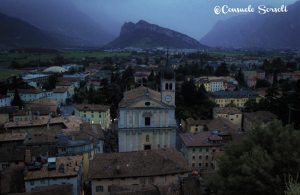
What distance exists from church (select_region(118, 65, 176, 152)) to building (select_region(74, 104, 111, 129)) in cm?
1266

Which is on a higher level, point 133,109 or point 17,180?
point 133,109

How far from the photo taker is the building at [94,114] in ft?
181

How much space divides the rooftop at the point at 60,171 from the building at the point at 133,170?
142 centimetres

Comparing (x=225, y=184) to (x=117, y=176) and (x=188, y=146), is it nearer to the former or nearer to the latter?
(x=117, y=176)

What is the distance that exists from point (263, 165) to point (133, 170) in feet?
36.4

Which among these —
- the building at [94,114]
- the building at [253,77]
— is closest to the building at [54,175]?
the building at [94,114]

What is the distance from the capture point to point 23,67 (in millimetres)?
133625

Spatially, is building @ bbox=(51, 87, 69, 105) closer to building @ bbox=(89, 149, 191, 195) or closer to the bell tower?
the bell tower

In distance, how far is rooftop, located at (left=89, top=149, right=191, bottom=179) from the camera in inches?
1048

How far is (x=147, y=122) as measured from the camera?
141 feet

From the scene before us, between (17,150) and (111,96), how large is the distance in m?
37.2

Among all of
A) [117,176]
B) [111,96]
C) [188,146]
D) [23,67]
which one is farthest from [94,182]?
[23,67]

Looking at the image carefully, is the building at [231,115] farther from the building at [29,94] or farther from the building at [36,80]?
the building at [36,80]

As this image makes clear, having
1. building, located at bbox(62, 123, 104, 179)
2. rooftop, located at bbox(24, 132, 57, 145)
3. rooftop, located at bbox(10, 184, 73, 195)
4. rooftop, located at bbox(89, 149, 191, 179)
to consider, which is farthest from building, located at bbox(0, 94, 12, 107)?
rooftop, located at bbox(10, 184, 73, 195)
